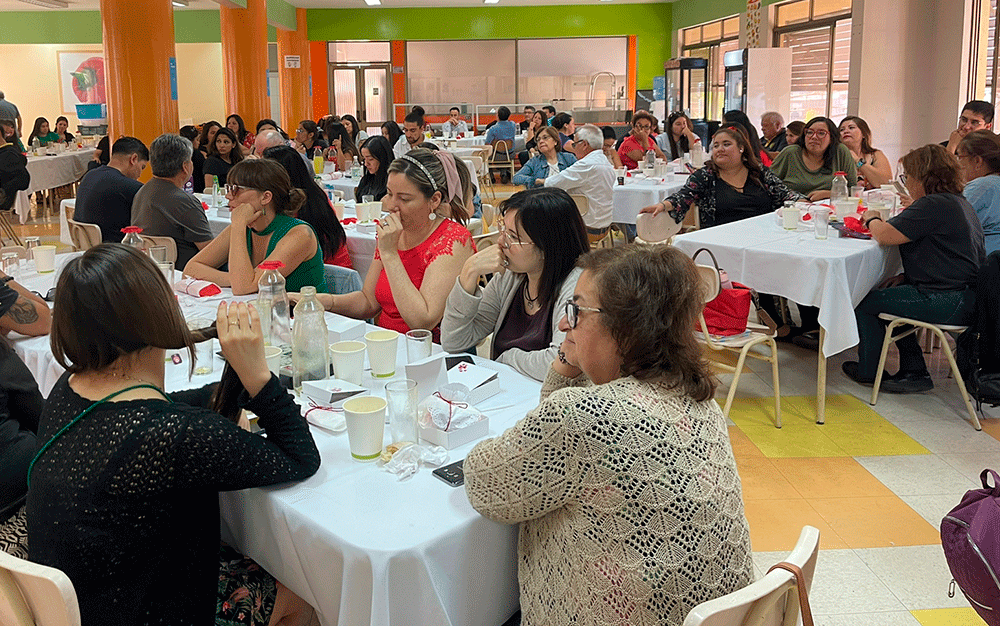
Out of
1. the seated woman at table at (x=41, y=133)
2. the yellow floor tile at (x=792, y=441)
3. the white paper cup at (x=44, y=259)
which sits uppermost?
the seated woman at table at (x=41, y=133)

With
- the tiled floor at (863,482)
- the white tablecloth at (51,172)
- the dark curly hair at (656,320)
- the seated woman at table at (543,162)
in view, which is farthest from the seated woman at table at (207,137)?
the dark curly hair at (656,320)

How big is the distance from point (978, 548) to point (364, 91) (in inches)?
822

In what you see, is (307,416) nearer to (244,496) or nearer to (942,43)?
(244,496)

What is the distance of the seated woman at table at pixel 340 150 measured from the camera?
8680 millimetres

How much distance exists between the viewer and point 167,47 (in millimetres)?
9617

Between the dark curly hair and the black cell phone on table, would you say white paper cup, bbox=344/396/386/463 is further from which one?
the dark curly hair

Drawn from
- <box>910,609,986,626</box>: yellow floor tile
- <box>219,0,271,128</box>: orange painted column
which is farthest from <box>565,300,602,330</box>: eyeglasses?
<box>219,0,271,128</box>: orange painted column

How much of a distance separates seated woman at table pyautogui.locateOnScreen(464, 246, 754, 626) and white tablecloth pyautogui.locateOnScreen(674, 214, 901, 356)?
2.75 m

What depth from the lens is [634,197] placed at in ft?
23.6

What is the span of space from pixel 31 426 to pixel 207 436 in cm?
81

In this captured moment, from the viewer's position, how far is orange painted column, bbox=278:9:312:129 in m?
18.7

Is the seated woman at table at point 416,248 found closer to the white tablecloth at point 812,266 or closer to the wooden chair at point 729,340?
the wooden chair at point 729,340

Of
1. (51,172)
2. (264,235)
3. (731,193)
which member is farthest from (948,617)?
(51,172)

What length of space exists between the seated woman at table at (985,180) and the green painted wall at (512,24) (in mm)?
16615
